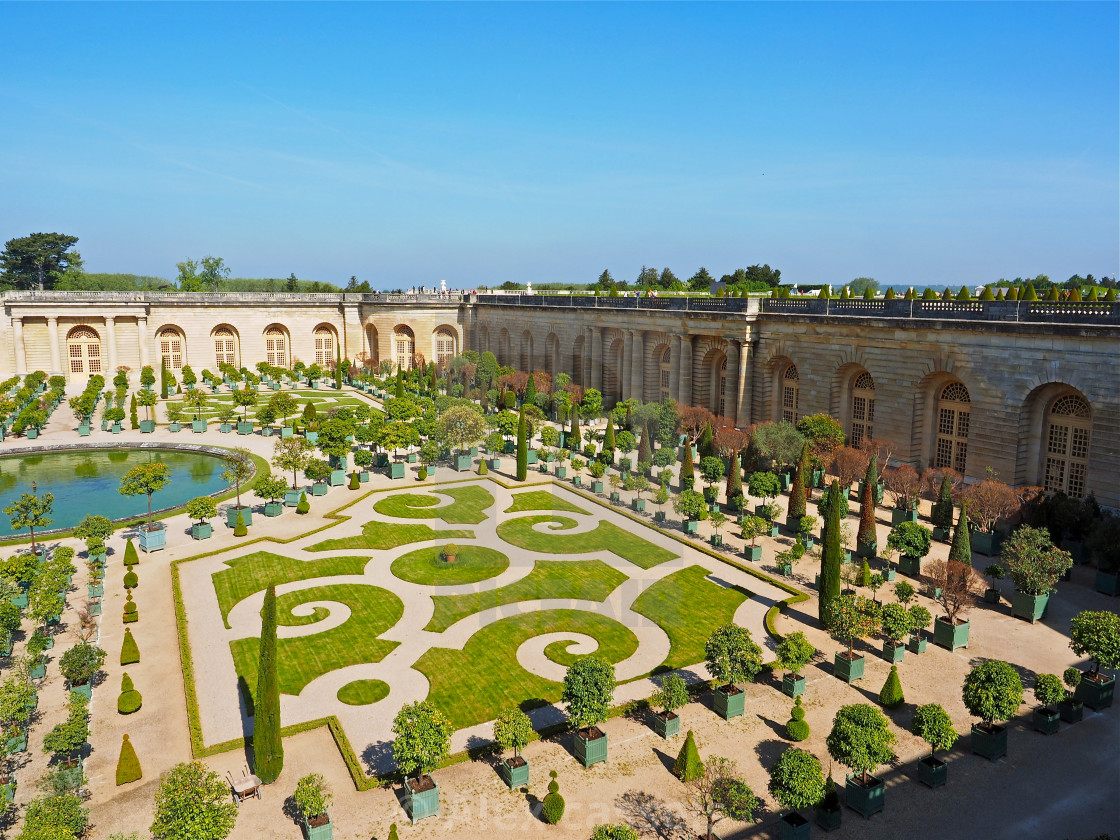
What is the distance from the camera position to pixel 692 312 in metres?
56.3

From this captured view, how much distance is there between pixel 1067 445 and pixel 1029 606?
12164mm

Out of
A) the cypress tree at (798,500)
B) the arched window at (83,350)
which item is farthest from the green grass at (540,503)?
the arched window at (83,350)

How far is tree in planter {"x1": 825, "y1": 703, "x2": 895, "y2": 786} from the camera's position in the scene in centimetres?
1791

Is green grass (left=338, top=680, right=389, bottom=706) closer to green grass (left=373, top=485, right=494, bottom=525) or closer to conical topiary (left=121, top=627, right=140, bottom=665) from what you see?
conical topiary (left=121, top=627, right=140, bottom=665)

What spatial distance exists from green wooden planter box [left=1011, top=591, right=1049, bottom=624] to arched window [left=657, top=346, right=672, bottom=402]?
119 feet

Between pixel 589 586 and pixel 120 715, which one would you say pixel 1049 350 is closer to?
pixel 589 586

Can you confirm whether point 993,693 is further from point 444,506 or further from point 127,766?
point 444,506

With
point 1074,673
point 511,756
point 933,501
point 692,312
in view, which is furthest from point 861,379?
point 511,756

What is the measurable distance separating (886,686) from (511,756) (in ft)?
34.1

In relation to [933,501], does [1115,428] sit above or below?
above

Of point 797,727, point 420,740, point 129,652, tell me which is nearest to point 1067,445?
point 797,727

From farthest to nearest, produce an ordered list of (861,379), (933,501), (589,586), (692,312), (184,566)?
(692,312) < (861,379) < (933,501) < (184,566) < (589,586)

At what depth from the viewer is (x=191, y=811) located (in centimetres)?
1541

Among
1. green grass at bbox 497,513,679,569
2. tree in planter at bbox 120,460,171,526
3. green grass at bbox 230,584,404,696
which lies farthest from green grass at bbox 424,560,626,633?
tree in planter at bbox 120,460,171,526
